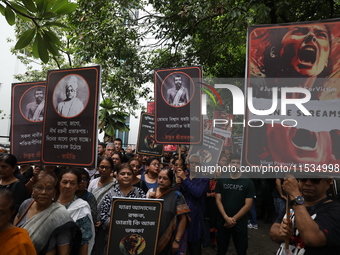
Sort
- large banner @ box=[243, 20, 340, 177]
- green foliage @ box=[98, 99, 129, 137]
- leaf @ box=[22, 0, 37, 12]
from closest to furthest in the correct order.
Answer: leaf @ box=[22, 0, 37, 12], large banner @ box=[243, 20, 340, 177], green foliage @ box=[98, 99, 129, 137]

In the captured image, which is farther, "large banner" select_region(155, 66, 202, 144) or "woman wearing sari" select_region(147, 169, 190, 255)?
"large banner" select_region(155, 66, 202, 144)

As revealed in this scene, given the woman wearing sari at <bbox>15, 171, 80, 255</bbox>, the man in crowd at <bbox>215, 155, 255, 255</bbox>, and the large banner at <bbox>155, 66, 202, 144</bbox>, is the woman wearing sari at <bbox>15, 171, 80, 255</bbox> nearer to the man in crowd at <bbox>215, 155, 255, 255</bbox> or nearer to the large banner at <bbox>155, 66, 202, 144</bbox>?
the large banner at <bbox>155, 66, 202, 144</bbox>

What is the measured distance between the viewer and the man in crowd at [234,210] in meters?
4.47

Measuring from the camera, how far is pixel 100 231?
354 centimetres

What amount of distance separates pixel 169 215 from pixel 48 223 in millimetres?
1585

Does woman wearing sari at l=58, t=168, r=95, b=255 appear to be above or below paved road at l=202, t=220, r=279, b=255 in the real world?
above

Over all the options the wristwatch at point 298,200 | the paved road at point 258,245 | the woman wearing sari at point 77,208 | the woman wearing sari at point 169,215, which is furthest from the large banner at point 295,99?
the paved road at point 258,245

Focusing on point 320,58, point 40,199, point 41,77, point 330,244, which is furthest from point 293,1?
point 41,77

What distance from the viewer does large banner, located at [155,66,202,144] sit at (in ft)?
15.6

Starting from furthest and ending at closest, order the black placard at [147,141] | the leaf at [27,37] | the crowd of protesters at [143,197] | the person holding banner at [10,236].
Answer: the black placard at [147,141], the crowd of protesters at [143,197], the leaf at [27,37], the person holding banner at [10,236]

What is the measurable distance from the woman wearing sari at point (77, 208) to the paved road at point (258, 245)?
3360 mm

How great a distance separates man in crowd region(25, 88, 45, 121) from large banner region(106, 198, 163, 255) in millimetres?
1870

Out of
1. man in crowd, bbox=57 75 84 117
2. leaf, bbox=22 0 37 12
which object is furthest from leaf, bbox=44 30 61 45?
man in crowd, bbox=57 75 84 117

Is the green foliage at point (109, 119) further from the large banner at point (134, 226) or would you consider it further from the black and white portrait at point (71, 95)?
the large banner at point (134, 226)
